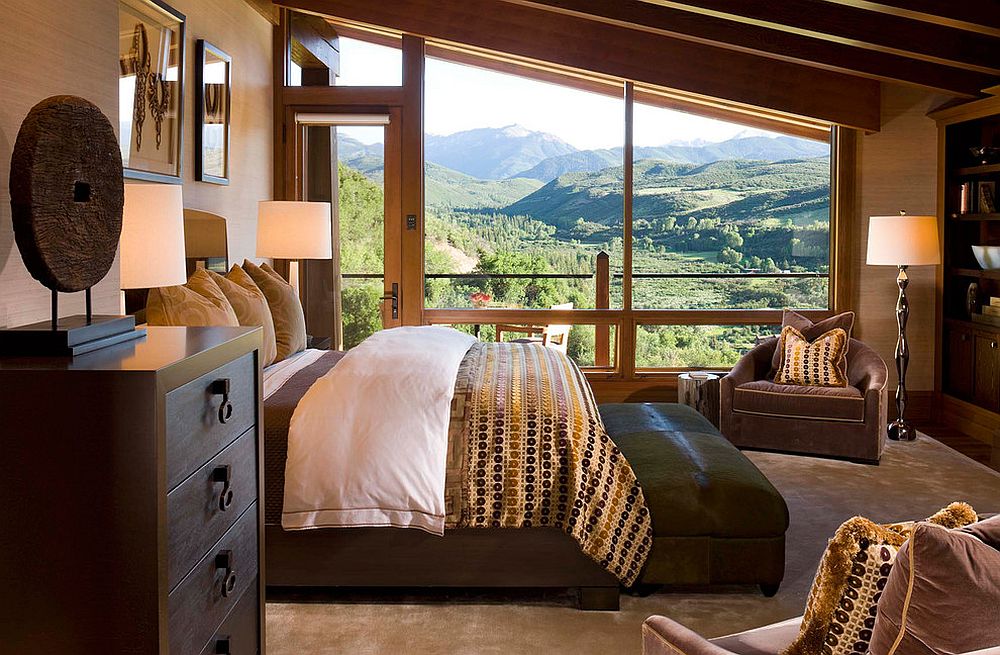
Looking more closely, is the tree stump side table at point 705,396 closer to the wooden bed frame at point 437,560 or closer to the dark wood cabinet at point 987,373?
the dark wood cabinet at point 987,373

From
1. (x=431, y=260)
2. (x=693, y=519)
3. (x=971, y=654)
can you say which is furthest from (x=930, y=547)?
(x=431, y=260)

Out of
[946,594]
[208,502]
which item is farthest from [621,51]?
[946,594]

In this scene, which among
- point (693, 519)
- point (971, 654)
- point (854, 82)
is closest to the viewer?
point (971, 654)

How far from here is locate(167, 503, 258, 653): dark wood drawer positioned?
163cm

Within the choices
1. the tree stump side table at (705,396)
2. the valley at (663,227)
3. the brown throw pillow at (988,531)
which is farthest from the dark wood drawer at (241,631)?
the valley at (663,227)

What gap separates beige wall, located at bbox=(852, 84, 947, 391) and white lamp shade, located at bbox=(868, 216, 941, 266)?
26.3 inches

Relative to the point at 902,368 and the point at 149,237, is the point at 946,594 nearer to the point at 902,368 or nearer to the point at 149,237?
the point at 149,237

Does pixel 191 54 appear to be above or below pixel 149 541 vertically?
above

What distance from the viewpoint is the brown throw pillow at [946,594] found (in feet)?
4.48

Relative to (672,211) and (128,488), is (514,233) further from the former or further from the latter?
(128,488)

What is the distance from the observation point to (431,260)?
275 inches

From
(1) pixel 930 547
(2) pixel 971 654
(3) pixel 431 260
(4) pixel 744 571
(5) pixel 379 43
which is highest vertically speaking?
(5) pixel 379 43

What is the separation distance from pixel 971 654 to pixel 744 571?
221 cm

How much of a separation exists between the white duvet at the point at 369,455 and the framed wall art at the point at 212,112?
7.18 feet
